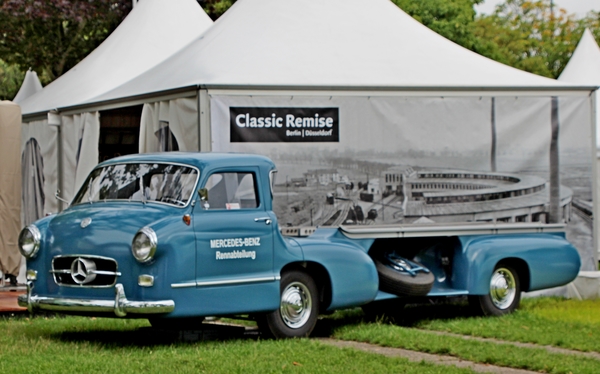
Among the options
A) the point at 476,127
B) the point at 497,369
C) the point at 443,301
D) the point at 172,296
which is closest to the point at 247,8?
the point at 476,127

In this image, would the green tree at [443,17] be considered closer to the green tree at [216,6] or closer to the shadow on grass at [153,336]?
the green tree at [216,6]

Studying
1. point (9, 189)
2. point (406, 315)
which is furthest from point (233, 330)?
point (9, 189)

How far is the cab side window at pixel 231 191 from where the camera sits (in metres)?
9.90

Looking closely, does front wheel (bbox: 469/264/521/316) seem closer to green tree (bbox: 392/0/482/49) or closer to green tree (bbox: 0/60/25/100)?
green tree (bbox: 392/0/482/49)

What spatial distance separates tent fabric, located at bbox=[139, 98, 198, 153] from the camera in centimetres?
1238

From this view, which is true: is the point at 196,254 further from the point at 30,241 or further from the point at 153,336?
the point at 30,241

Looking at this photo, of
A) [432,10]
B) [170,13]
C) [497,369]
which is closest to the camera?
[497,369]

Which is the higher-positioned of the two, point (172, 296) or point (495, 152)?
point (495, 152)

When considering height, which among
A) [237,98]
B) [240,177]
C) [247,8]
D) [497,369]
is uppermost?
[247,8]

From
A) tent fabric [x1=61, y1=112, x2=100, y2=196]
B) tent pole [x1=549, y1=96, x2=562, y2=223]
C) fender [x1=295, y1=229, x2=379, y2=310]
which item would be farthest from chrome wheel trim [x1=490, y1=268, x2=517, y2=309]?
tent fabric [x1=61, y1=112, x2=100, y2=196]

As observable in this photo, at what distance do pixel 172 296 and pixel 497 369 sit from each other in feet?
9.48

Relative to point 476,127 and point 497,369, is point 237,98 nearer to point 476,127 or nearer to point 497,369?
point 476,127

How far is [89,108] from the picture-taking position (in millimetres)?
14555

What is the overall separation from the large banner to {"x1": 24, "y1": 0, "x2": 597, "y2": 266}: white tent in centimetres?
2
